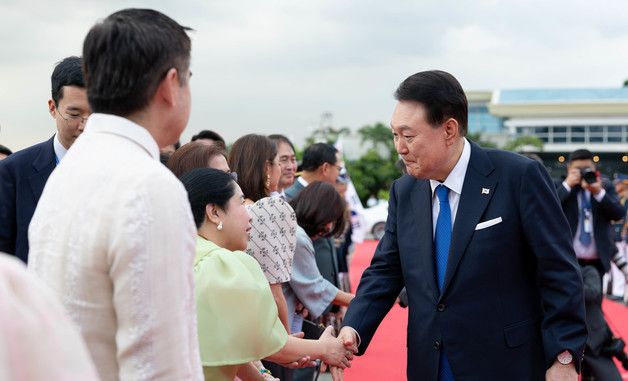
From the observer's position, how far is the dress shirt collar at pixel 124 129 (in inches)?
68.1

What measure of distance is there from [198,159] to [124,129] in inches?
80.4

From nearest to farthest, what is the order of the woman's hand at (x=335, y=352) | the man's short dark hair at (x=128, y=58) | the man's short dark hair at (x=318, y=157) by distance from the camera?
the man's short dark hair at (x=128, y=58) < the woman's hand at (x=335, y=352) < the man's short dark hair at (x=318, y=157)

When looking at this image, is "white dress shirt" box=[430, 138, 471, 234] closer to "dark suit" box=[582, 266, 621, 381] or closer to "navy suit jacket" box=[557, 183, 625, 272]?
"dark suit" box=[582, 266, 621, 381]

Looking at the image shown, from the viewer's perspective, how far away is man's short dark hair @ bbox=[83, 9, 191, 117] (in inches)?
A: 67.0

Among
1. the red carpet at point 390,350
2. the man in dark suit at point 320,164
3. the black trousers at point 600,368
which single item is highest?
the man in dark suit at point 320,164

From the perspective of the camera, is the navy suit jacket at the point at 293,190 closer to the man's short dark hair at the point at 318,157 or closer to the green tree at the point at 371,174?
the man's short dark hair at the point at 318,157

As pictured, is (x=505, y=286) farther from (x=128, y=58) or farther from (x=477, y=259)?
(x=128, y=58)

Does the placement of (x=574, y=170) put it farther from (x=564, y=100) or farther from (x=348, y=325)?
(x=564, y=100)

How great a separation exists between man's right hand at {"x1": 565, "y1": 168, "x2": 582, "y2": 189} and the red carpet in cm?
172

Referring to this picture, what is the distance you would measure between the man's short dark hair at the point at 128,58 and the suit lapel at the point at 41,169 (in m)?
1.37

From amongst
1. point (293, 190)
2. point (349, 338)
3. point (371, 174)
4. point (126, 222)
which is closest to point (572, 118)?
point (371, 174)

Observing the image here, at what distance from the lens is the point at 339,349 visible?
133 inches

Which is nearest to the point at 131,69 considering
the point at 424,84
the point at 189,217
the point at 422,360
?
the point at 189,217

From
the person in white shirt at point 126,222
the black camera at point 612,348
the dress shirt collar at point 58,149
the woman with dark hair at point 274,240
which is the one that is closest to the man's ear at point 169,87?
the person in white shirt at point 126,222
